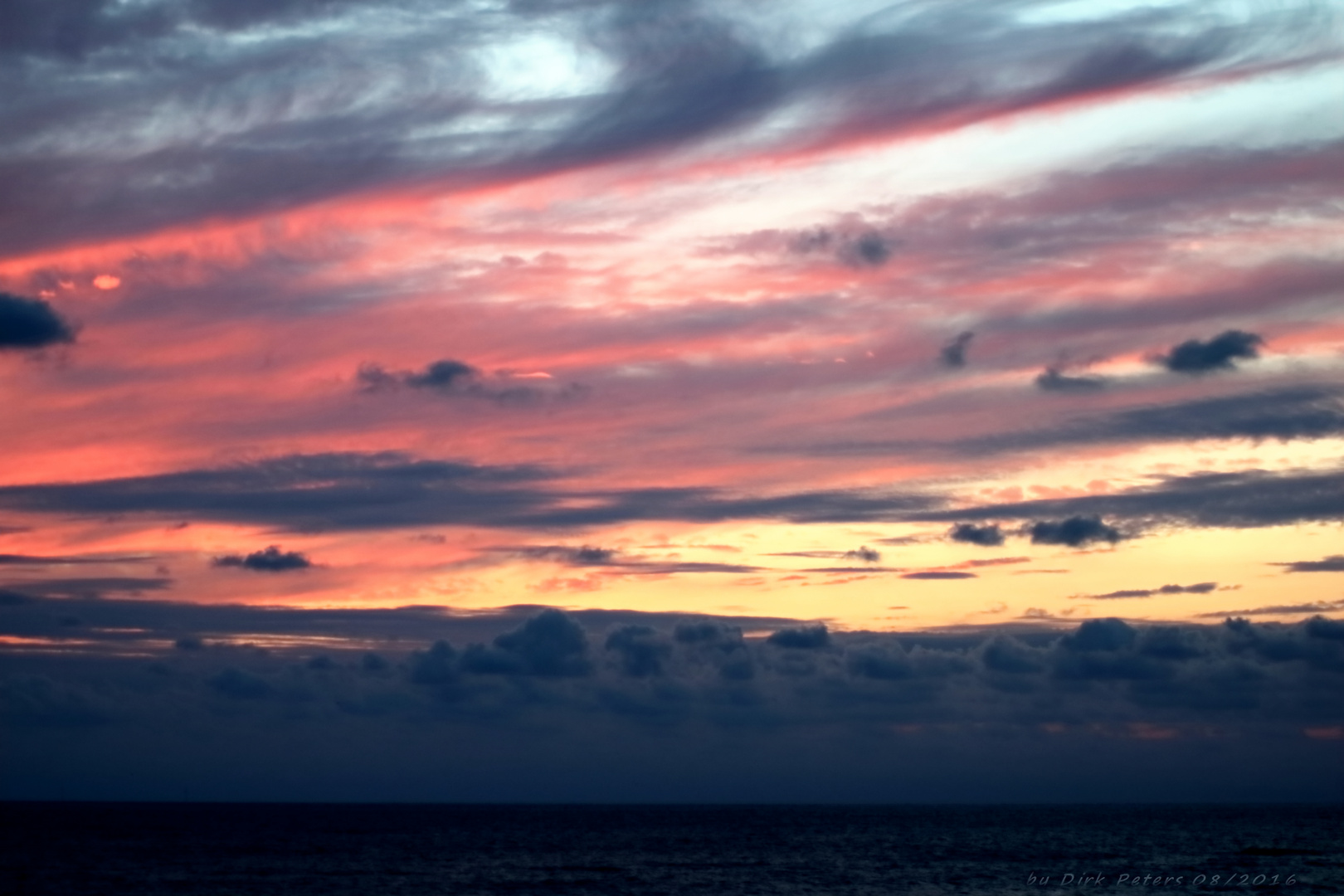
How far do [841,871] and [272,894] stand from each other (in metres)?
55.9

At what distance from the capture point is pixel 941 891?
114938 mm

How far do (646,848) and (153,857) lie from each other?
6128 cm

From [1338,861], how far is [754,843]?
7482 cm

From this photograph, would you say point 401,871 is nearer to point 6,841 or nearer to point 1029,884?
point 1029,884

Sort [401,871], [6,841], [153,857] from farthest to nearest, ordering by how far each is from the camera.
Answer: [6,841] → [153,857] → [401,871]

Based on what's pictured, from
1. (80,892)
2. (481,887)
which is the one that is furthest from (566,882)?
(80,892)

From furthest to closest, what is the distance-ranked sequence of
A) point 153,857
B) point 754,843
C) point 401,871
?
point 754,843 → point 153,857 → point 401,871

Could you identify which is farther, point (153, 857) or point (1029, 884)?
point (153, 857)

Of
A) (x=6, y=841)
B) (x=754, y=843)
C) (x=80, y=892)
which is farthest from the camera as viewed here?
(x=754, y=843)

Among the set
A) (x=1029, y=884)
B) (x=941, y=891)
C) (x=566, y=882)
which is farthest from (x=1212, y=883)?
(x=566, y=882)

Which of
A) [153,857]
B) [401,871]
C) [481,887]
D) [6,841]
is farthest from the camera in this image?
[6,841]

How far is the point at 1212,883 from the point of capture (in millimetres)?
118188

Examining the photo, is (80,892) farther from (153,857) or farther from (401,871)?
(153,857)

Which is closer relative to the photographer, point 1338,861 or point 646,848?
point 1338,861
